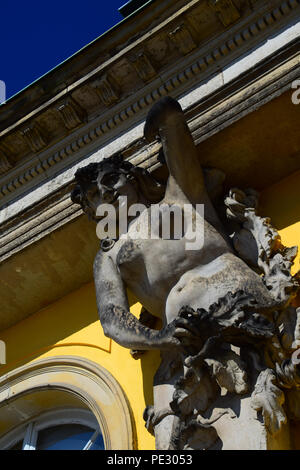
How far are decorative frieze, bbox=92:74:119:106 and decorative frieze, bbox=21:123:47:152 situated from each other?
585mm

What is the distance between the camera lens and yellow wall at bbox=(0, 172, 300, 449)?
5.10 meters

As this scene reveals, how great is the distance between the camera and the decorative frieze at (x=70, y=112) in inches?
248

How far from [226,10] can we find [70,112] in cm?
140

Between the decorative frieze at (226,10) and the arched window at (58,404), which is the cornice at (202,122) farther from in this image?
the arched window at (58,404)

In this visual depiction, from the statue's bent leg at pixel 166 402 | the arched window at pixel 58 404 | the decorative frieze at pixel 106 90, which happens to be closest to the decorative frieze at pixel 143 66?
the decorative frieze at pixel 106 90

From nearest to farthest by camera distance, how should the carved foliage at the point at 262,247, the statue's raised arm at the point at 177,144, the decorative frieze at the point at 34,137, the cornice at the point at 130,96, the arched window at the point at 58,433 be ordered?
1. the carved foliage at the point at 262,247
2. the statue's raised arm at the point at 177,144
3. the arched window at the point at 58,433
4. the cornice at the point at 130,96
5. the decorative frieze at the point at 34,137

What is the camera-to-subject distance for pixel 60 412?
5.85m

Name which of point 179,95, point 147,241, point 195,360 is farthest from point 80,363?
point 179,95

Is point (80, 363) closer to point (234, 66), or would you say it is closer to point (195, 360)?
point (195, 360)

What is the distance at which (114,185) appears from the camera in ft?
17.5

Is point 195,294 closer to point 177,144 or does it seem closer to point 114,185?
point 177,144

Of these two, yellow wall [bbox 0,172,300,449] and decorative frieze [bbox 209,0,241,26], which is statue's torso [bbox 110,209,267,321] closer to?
yellow wall [bbox 0,172,300,449]

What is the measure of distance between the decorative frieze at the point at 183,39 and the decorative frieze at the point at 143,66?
244mm

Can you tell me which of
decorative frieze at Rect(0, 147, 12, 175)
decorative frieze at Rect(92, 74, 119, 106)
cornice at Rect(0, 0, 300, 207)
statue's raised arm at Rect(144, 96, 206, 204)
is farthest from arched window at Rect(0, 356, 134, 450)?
decorative frieze at Rect(92, 74, 119, 106)
